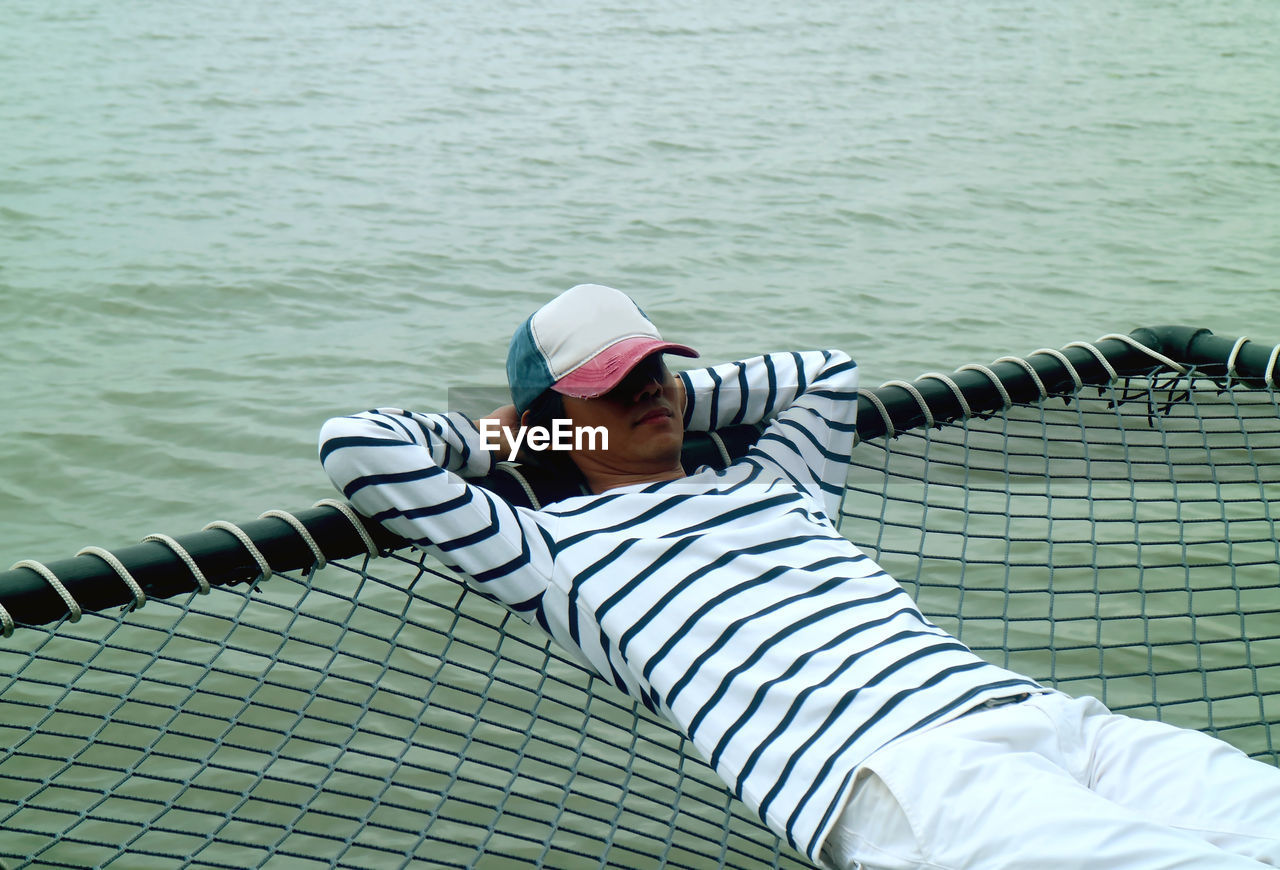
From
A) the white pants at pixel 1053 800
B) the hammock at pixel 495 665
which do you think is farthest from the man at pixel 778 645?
the hammock at pixel 495 665

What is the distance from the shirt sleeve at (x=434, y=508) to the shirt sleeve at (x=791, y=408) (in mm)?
487

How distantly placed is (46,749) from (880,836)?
1.64m

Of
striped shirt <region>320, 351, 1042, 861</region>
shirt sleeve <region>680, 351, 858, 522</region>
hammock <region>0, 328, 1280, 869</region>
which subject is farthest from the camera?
shirt sleeve <region>680, 351, 858, 522</region>

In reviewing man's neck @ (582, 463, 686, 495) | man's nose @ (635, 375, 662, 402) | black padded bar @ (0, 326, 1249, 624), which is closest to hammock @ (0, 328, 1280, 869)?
black padded bar @ (0, 326, 1249, 624)

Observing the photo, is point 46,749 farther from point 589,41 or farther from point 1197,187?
point 589,41

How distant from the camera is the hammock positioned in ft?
5.73

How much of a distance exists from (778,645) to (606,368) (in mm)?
468

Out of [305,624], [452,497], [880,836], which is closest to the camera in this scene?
[880,836]

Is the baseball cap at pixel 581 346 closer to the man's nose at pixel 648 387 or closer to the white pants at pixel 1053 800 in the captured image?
the man's nose at pixel 648 387

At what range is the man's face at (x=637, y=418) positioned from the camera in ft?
5.99

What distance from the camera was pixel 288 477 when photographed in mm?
3574

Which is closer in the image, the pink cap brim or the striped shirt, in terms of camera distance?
the striped shirt

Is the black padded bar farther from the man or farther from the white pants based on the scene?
the white pants

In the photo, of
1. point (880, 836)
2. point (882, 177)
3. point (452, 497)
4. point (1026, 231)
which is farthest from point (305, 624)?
point (882, 177)
